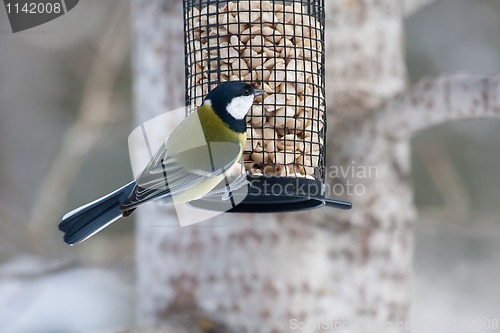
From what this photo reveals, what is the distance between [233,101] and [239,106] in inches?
1.2

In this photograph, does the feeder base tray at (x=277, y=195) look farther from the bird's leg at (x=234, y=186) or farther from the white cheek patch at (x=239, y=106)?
the white cheek patch at (x=239, y=106)

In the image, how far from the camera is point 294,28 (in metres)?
3.53

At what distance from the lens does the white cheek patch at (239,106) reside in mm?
3193

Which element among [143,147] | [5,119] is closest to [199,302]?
[143,147]

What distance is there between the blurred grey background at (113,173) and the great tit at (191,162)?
2.54m

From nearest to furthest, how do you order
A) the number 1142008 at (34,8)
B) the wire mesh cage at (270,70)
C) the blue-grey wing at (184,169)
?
the blue-grey wing at (184,169), the wire mesh cage at (270,70), the number 1142008 at (34,8)

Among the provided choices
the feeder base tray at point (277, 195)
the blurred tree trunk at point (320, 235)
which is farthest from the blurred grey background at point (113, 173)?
the feeder base tray at point (277, 195)

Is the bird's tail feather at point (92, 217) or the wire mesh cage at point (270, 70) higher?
the wire mesh cage at point (270, 70)

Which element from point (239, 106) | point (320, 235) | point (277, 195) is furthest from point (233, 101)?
point (320, 235)

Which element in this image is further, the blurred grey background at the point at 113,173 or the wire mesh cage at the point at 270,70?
the blurred grey background at the point at 113,173

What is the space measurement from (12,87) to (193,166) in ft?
19.6

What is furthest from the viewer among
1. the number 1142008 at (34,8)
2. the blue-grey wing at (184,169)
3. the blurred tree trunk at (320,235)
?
the number 1142008 at (34,8)

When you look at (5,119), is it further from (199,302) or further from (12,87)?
(199,302)

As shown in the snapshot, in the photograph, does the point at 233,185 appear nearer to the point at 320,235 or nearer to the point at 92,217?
the point at 92,217
